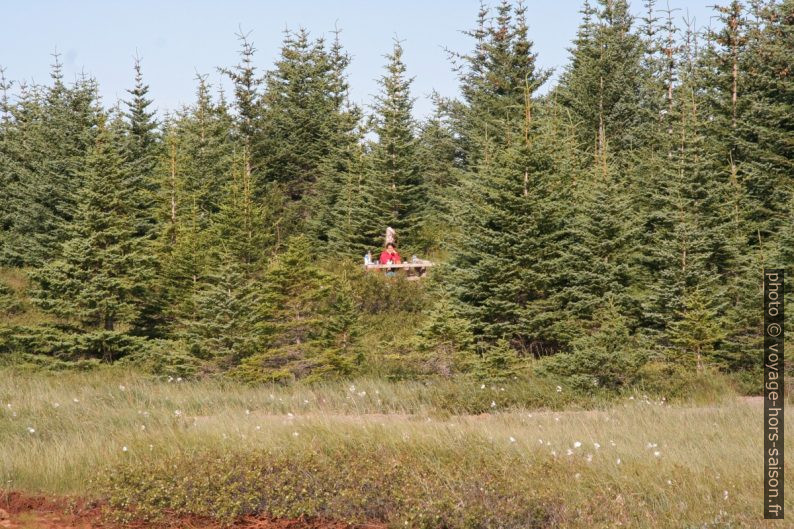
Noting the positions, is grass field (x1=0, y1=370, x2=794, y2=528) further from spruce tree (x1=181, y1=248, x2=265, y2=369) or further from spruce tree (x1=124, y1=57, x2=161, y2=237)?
spruce tree (x1=124, y1=57, x2=161, y2=237)

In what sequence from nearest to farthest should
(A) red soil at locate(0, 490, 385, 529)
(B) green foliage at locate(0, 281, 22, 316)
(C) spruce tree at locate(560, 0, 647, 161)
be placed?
(A) red soil at locate(0, 490, 385, 529) < (B) green foliage at locate(0, 281, 22, 316) < (C) spruce tree at locate(560, 0, 647, 161)

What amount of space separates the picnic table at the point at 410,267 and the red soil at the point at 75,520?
70.0 ft

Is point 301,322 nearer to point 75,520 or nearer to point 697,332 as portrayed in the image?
point 697,332

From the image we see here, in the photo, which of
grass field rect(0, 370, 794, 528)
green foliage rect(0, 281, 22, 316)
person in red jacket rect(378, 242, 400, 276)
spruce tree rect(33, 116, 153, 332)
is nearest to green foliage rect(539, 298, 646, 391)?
grass field rect(0, 370, 794, 528)

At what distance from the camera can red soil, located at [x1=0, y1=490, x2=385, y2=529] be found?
7934 mm

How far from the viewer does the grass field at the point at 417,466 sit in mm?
7422

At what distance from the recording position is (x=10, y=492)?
8.84 metres

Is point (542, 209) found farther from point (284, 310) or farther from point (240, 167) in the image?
point (240, 167)

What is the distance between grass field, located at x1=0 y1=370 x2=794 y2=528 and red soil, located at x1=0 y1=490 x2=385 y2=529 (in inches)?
4.6

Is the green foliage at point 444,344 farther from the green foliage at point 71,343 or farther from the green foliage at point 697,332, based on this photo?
the green foliage at point 71,343

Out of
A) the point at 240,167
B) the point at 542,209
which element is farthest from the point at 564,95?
the point at 542,209

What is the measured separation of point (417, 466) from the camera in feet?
27.7

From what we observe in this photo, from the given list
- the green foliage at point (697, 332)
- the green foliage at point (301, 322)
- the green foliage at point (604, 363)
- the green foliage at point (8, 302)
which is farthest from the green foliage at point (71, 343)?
the green foliage at point (697, 332)

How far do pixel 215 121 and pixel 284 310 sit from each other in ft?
77.1
